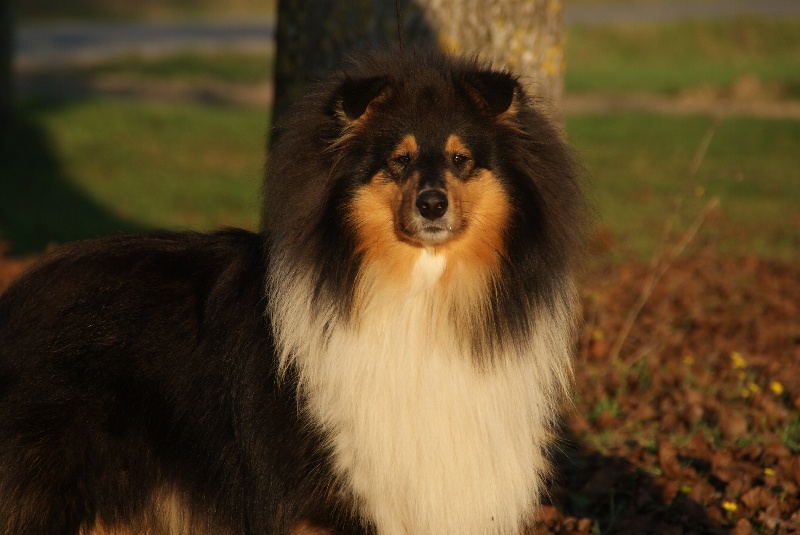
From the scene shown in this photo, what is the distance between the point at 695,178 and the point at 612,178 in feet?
4.09

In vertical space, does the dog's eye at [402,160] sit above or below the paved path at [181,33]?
above

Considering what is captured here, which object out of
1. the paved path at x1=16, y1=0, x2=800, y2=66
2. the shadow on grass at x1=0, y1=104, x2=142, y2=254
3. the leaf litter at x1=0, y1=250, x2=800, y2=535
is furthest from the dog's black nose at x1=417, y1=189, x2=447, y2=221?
the paved path at x1=16, y1=0, x2=800, y2=66

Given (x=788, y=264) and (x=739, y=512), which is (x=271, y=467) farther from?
(x=788, y=264)

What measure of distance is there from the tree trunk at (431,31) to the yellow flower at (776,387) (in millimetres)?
2043

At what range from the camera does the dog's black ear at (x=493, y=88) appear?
361 cm

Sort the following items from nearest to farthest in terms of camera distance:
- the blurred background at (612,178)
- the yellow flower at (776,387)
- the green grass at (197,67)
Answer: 1. the blurred background at (612,178)
2. the yellow flower at (776,387)
3. the green grass at (197,67)

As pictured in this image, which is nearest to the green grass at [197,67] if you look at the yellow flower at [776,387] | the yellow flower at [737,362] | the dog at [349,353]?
the yellow flower at [737,362]

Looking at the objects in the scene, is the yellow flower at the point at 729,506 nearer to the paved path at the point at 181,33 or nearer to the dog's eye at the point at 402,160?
the dog's eye at the point at 402,160

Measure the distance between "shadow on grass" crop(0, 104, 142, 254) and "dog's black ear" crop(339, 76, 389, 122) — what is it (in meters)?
→ 5.79

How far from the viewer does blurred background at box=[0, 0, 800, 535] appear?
5023 mm

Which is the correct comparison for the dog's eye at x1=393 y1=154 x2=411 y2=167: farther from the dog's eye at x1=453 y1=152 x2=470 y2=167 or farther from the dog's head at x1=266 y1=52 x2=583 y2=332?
the dog's eye at x1=453 y1=152 x2=470 y2=167

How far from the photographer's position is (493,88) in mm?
3613

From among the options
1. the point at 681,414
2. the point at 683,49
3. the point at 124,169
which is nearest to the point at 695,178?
the point at 124,169

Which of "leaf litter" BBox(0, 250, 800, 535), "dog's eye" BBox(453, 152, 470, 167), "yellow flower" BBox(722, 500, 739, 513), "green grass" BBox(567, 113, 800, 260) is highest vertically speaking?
"dog's eye" BBox(453, 152, 470, 167)
